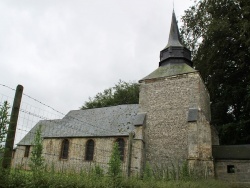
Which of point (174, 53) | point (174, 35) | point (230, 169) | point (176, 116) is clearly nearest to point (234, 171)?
point (230, 169)

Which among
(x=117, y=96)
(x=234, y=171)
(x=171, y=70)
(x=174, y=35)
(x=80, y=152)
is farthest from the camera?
(x=117, y=96)

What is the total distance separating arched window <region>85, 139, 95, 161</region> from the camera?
2074 centimetres

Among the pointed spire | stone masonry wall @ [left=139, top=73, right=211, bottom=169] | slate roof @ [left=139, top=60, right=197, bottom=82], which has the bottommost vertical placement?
stone masonry wall @ [left=139, top=73, right=211, bottom=169]

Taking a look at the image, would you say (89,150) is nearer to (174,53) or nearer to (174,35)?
(174,53)

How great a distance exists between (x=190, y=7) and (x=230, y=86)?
8382mm

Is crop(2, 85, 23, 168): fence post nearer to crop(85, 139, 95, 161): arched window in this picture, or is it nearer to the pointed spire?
crop(85, 139, 95, 161): arched window

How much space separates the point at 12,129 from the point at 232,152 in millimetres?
15975

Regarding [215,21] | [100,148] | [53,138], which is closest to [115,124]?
[100,148]

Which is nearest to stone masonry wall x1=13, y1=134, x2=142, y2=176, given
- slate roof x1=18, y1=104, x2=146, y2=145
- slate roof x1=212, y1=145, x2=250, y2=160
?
slate roof x1=18, y1=104, x2=146, y2=145

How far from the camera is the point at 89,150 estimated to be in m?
21.0

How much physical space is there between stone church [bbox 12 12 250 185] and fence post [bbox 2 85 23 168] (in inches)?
378

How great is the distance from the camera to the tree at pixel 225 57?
66.7 ft

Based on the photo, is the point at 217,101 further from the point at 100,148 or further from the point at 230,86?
the point at 100,148

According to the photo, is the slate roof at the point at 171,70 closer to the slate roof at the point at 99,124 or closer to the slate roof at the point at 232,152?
the slate roof at the point at 99,124
